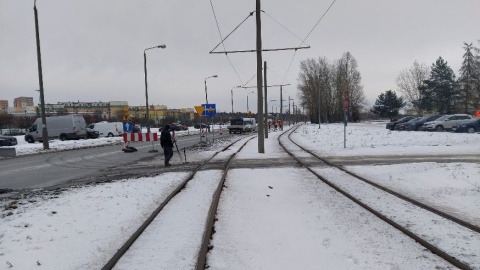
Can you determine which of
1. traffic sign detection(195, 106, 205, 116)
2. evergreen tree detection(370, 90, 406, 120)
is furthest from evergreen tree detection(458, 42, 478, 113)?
traffic sign detection(195, 106, 205, 116)

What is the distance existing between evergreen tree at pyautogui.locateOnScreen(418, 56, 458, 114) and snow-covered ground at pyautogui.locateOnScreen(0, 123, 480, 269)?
2837 inches

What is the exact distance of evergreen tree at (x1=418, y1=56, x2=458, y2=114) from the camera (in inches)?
2955

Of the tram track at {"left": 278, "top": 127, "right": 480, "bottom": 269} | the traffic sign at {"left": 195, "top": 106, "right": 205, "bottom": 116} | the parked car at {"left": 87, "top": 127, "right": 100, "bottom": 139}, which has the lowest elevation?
the tram track at {"left": 278, "top": 127, "right": 480, "bottom": 269}

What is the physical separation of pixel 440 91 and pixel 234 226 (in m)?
79.4

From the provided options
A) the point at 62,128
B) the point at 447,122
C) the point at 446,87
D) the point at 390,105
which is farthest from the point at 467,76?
the point at 62,128

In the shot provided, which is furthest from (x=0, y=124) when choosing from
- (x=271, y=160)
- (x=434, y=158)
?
(x=434, y=158)

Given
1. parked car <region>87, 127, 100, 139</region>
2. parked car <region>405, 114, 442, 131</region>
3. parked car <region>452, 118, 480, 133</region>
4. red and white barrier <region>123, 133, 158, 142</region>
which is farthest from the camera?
parked car <region>87, 127, 100, 139</region>

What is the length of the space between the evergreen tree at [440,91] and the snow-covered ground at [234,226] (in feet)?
236

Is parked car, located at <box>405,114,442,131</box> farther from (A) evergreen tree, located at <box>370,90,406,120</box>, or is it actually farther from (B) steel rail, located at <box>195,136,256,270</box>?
(A) evergreen tree, located at <box>370,90,406,120</box>

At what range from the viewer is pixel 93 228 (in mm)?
6398

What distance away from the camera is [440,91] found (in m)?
75.3

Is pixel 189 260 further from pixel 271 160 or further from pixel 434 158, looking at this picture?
pixel 434 158

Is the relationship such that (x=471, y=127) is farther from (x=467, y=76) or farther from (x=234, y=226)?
(x=467, y=76)

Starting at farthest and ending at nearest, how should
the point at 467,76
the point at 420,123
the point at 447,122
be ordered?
the point at 467,76
the point at 420,123
the point at 447,122
